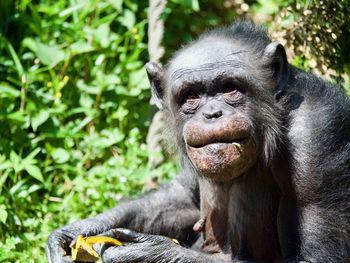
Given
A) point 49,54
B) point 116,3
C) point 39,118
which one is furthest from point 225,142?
point 116,3

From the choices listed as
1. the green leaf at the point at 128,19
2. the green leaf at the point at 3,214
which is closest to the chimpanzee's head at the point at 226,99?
the green leaf at the point at 3,214

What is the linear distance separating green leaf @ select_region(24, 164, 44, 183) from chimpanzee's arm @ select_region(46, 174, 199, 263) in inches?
57.2

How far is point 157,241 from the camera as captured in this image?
5809 millimetres

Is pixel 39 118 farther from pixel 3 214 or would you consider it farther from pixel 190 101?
pixel 190 101

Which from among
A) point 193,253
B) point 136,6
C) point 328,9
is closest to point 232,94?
point 193,253

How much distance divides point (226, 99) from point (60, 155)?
332 centimetres

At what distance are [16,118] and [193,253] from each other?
3.31 metres

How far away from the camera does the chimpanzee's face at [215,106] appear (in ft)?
17.9

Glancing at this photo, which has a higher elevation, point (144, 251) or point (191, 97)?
point (191, 97)

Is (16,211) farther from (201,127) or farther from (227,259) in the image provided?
(201,127)

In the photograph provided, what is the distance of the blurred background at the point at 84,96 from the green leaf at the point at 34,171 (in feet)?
0.04

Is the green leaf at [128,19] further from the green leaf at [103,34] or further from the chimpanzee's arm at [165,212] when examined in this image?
the chimpanzee's arm at [165,212]

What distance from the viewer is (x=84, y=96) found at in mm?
9102

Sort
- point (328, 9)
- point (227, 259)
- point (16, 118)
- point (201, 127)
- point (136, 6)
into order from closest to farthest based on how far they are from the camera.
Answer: point (201, 127)
point (227, 259)
point (328, 9)
point (16, 118)
point (136, 6)
